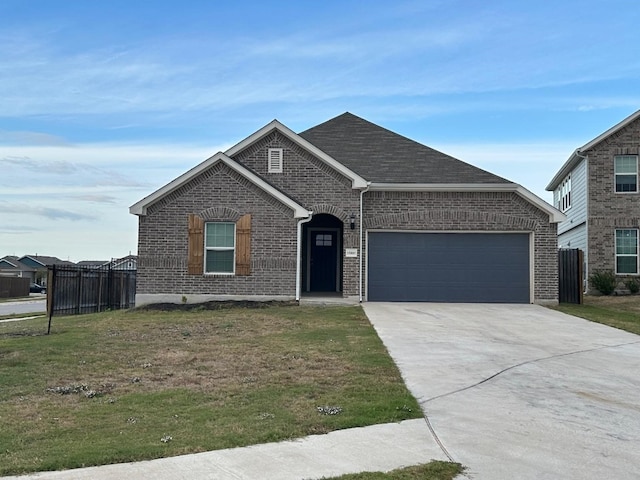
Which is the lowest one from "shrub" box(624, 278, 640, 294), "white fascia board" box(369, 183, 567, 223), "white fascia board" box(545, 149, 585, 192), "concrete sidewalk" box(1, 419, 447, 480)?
"concrete sidewalk" box(1, 419, 447, 480)

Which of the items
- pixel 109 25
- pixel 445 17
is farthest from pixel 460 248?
pixel 109 25

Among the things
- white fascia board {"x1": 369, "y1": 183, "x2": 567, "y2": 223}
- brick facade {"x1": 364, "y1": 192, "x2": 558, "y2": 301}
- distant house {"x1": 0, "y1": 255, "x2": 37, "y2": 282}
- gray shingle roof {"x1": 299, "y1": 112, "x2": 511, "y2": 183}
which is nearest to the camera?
white fascia board {"x1": 369, "y1": 183, "x2": 567, "y2": 223}

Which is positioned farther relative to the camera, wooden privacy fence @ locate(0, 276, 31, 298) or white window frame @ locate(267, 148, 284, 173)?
wooden privacy fence @ locate(0, 276, 31, 298)

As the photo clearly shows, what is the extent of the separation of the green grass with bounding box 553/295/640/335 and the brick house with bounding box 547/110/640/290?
1.78 meters

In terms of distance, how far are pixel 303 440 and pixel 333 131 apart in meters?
18.7

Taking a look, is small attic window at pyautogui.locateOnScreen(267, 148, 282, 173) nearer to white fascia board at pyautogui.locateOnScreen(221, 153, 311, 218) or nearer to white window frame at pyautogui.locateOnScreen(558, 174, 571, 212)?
white fascia board at pyautogui.locateOnScreen(221, 153, 311, 218)

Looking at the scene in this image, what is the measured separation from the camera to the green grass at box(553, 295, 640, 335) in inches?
603

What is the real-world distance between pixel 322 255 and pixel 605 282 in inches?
425

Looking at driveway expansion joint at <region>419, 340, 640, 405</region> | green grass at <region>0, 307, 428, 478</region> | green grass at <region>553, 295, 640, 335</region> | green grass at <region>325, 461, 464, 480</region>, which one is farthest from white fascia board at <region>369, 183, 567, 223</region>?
green grass at <region>325, 461, 464, 480</region>

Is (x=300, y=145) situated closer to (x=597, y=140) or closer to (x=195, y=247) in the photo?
(x=195, y=247)

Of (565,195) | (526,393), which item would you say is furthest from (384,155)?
(526,393)

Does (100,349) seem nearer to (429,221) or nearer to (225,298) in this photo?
(225,298)

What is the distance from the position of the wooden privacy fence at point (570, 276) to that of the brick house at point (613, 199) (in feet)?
12.5

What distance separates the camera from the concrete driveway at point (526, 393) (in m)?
5.40
